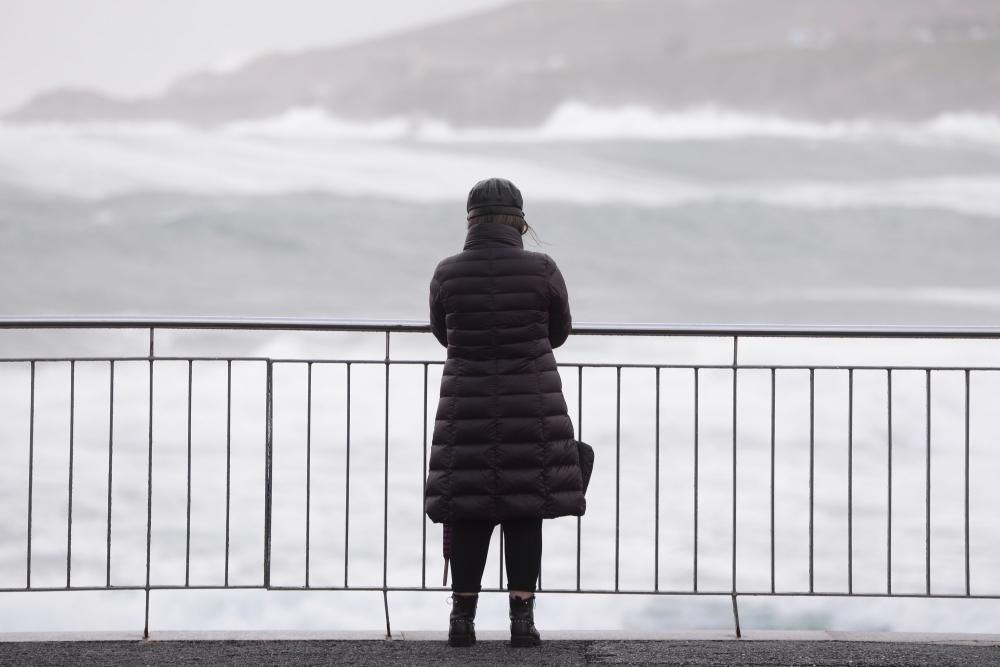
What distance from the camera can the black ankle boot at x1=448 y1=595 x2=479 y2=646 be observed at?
16.2 ft

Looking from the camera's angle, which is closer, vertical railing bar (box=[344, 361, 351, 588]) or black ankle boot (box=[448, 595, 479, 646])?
black ankle boot (box=[448, 595, 479, 646])

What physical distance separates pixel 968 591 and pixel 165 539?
113 ft

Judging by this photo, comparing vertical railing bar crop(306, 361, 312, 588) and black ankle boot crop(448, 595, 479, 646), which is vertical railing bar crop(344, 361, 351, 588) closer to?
vertical railing bar crop(306, 361, 312, 588)

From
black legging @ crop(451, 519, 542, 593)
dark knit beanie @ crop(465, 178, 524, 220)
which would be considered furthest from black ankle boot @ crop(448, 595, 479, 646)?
dark knit beanie @ crop(465, 178, 524, 220)

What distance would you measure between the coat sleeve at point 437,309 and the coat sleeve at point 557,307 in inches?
14.4

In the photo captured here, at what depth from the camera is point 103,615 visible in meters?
30.2

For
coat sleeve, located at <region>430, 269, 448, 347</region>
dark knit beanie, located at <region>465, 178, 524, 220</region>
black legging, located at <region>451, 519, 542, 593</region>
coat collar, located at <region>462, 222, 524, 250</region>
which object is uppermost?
dark knit beanie, located at <region>465, 178, 524, 220</region>

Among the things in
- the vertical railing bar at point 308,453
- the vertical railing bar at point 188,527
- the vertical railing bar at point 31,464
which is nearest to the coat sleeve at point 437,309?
the vertical railing bar at point 308,453

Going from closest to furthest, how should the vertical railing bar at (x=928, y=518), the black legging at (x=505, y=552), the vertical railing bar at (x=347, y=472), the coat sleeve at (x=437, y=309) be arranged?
the coat sleeve at (x=437, y=309)
the black legging at (x=505, y=552)
the vertical railing bar at (x=928, y=518)
the vertical railing bar at (x=347, y=472)

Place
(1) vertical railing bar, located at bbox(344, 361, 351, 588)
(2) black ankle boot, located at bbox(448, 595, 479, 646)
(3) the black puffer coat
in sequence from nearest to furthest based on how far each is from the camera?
(3) the black puffer coat
(2) black ankle boot, located at bbox(448, 595, 479, 646)
(1) vertical railing bar, located at bbox(344, 361, 351, 588)

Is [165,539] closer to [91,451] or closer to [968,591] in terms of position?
[91,451]

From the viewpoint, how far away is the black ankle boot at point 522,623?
488cm

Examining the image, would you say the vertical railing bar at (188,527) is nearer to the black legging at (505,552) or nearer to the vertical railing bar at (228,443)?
the vertical railing bar at (228,443)

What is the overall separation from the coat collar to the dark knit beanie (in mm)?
46
